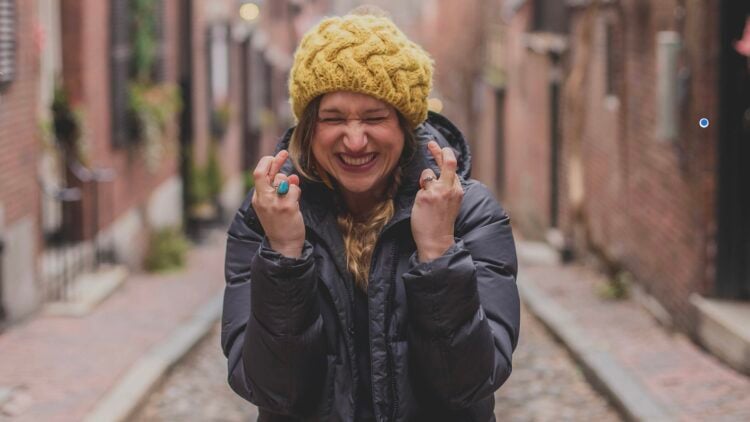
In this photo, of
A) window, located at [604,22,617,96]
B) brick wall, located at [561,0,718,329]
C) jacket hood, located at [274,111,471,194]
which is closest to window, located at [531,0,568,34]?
brick wall, located at [561,0,718,329]

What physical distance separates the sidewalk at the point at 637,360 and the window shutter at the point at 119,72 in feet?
14.5

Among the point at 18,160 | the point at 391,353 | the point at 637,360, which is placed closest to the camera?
the point at 391,353

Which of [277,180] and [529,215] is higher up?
[277,180]

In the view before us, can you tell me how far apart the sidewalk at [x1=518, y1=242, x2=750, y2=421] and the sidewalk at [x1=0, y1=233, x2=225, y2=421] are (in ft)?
9.34

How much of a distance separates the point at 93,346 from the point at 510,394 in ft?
9.89

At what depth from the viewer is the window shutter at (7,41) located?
934 cm

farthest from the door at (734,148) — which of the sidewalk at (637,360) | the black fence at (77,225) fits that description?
the black fence at (77,225)

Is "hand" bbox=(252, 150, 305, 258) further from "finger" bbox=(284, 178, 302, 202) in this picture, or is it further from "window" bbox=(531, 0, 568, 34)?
"window" bbox=(531, 0, 568, 34)

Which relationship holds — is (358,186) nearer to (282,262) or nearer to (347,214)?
(347,214)

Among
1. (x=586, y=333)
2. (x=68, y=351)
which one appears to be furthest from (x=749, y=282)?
(x=68, y=351)

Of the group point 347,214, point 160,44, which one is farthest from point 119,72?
point 347,214

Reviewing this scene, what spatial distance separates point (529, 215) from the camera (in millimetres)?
19531

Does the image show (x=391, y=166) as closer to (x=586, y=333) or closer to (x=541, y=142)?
(x=586, y=333)

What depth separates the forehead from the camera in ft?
9.05
